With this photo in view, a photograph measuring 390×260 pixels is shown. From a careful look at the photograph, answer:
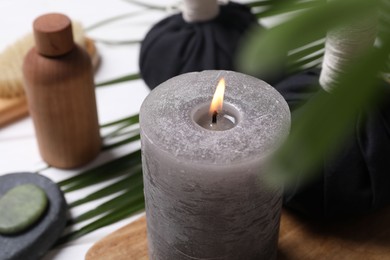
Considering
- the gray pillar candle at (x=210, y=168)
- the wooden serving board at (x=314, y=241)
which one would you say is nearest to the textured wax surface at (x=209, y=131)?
the gray pillar candle at (x=210, y=168)

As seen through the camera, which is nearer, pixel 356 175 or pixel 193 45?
pixel 356 175

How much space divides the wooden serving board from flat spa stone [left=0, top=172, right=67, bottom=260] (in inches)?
1.3

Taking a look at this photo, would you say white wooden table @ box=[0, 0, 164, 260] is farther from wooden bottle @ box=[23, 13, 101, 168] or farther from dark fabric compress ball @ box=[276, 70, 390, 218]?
dark fabric compress ball @ box=[276, 70, 390, 218]

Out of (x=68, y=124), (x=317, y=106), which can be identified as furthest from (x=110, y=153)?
(x=317, y=106)

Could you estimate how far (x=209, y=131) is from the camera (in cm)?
31

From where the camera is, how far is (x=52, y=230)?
420 mm

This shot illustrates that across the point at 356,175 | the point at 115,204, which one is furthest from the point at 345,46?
the point at 115,204

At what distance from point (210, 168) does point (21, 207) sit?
7.1 inches

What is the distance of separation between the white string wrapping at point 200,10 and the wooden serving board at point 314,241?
19 centimetres

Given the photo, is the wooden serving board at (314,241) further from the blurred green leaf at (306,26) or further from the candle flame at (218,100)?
the blurred green leaf at (306,26)

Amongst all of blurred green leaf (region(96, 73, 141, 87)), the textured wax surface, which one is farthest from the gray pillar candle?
blurred green leaf (region(96, 73, 141, 87))

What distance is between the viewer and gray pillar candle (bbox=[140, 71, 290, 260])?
30cm

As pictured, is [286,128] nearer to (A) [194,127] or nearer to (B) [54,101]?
(A) [194,127]

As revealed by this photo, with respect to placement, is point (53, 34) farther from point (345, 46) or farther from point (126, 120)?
point (345, 46)
